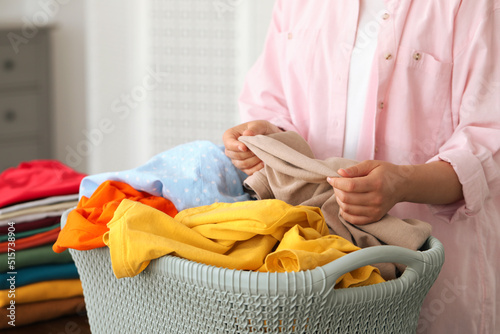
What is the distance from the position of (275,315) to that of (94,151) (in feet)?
5.99

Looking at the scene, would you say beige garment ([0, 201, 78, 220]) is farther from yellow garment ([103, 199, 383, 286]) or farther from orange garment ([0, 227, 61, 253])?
yellow garment ([103, 199, 383, 286])

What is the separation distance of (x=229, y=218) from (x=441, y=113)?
412 mm

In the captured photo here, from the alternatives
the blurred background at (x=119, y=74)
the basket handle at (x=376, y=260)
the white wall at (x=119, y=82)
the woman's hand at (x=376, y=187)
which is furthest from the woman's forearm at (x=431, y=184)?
the white wall at (x=119, y=82)

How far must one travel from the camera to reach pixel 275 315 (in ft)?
1.65

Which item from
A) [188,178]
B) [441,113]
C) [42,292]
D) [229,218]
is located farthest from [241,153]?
[42,292]

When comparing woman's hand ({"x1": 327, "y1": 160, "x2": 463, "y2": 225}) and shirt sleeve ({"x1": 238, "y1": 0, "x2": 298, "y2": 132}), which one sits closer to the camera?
woman's hand ({"x1": 327, "y1": 160, "x2": 463, "y2": 225})

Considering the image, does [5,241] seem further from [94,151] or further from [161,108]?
[94,151]

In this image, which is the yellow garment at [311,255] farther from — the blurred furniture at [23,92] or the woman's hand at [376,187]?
the blurred furniture at [23,92]

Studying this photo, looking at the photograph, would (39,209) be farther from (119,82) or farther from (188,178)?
(119,82)

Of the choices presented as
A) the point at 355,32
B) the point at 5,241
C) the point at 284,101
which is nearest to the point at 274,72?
the point at 284,101

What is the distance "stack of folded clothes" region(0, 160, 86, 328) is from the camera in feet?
2.91

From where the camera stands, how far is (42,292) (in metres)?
0.90

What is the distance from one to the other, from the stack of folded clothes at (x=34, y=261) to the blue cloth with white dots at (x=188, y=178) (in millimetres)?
182

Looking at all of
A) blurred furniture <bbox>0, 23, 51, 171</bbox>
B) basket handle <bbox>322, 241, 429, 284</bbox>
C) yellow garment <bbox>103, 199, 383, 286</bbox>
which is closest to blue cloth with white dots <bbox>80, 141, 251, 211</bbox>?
yellow garment <bbox>103, 199, 383, 286</bbox>
